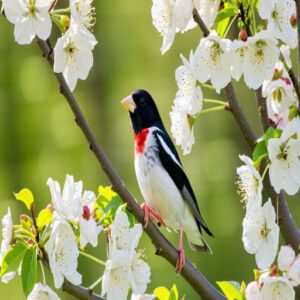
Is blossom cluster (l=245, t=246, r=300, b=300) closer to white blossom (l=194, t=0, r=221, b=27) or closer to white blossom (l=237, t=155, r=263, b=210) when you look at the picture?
white blossom (l=237, t=155, r=263, b=210)

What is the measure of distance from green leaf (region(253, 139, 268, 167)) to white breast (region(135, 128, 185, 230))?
1.28 meters

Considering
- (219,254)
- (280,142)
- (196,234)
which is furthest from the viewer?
(219,254)

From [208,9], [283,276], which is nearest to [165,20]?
[208,9]

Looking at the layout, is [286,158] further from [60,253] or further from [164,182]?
[164,182]

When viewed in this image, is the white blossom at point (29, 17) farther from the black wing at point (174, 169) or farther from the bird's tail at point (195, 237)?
the bird's tail at point (195, 237)

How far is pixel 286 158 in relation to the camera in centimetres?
223

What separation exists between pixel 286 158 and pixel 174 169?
1.42 meters

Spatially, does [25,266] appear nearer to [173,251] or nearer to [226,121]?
[173,251]

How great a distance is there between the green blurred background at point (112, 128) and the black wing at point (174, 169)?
22.9 ft

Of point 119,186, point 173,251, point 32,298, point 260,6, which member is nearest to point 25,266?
point 32,298

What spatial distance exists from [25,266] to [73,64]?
0.47 meters

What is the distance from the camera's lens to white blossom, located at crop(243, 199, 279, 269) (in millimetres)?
2230

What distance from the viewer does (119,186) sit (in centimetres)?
231

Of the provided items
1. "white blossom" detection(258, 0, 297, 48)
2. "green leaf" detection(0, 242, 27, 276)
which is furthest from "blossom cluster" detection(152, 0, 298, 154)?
"green leaf" detection(0, 242, 27, 276)
